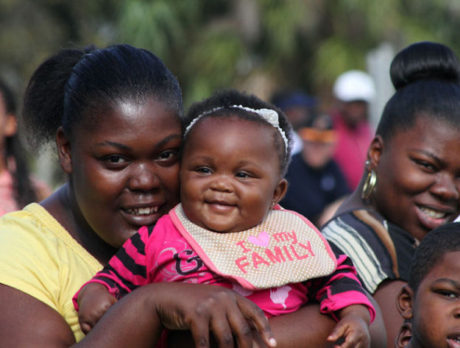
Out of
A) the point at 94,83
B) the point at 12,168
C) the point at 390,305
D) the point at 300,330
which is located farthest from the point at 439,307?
the point at 12,168

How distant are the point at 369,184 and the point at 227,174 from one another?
38.6 inches

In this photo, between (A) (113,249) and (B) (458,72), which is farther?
(B) (458,72)

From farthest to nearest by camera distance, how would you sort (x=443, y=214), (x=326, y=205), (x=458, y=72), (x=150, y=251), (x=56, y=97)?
(x=326, y=205), (x=458, y=72), (x=443, y=214), (x=56, y=97), (x=150, y=251)

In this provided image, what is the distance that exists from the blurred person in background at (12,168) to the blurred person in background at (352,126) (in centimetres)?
381

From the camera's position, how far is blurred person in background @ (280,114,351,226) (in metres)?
7.68

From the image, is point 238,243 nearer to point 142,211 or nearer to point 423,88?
point 142,211

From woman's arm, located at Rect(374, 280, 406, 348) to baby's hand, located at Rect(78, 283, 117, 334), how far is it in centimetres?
114

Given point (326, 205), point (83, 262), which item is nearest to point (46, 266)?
point (83, 262)

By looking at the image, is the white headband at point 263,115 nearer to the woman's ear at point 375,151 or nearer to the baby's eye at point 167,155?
the baby's eye at point 167,155

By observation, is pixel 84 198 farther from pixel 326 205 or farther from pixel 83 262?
pixel 326 205

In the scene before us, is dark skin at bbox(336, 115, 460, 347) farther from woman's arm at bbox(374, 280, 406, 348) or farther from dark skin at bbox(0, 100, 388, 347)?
dark skin at bbox(0, 100, 388, 347)

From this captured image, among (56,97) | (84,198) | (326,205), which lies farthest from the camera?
(326,205)

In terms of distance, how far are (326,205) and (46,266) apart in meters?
5.29

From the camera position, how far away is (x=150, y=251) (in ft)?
9.00
